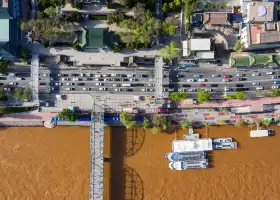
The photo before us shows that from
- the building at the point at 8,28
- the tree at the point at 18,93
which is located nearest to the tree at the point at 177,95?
the tree at the point at 18,93

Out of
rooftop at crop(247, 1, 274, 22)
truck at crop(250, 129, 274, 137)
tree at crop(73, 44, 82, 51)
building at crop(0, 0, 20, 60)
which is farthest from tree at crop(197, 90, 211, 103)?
building at crop(0, 0, 20, 60)

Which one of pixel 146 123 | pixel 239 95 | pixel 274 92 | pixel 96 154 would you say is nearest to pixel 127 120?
pixel 146 123

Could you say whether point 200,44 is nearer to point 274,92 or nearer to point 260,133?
point 274,92

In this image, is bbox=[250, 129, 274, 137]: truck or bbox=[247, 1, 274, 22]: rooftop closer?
bbox=[247, 1, 274, 22]: rooftop

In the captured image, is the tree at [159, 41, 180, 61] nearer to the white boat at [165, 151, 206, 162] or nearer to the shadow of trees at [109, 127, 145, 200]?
the shadow of trees at [109, 127, 145, 200]

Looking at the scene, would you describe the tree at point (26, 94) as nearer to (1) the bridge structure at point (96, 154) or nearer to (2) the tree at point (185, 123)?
(1) the bridge structure at point (96, 154)

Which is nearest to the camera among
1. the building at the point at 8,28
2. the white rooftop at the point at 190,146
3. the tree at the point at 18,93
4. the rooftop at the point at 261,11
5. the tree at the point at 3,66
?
the building at the point at 8,28
